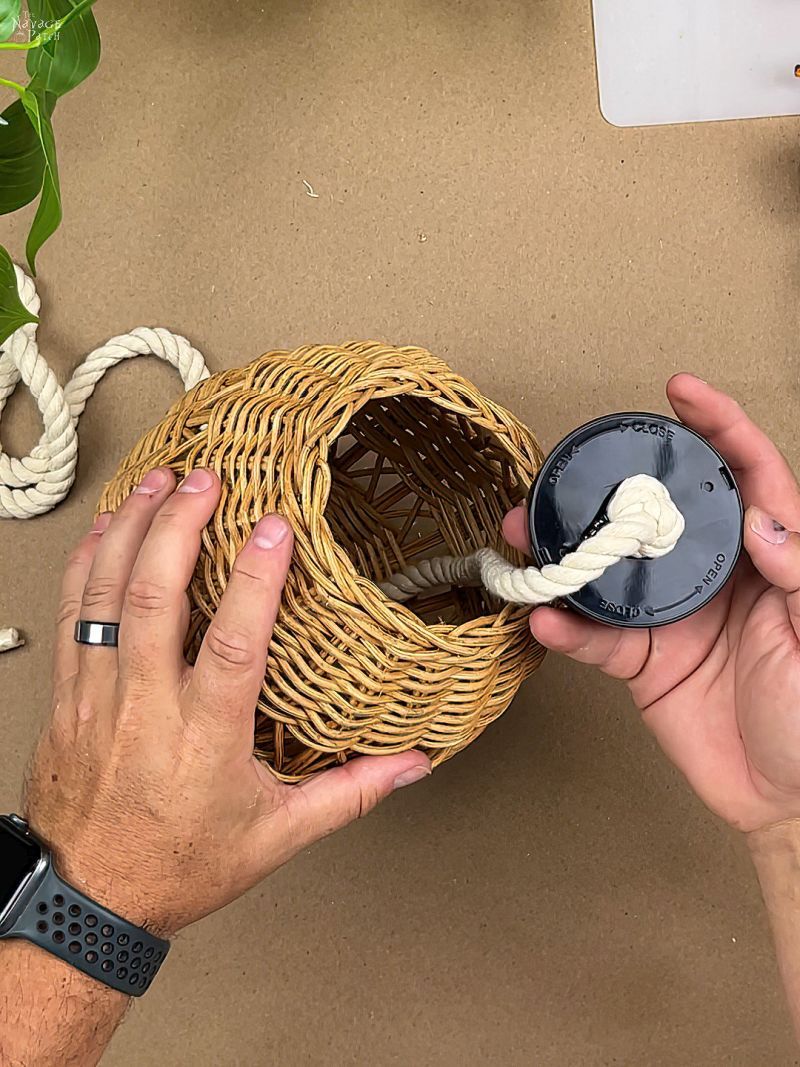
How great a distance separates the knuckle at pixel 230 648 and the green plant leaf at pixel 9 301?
208 millimetres

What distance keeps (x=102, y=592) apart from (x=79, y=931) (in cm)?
17

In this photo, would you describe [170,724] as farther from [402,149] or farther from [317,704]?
[402,149]

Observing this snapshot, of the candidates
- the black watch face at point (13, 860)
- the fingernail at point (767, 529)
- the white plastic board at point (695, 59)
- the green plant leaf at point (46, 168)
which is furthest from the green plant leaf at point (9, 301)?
the white plastic board at point (695, 59)

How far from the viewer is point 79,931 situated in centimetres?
48

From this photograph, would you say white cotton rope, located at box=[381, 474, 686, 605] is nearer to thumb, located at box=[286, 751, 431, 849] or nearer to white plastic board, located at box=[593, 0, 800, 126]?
thumb, located at box=[286, 751, 431, 849]

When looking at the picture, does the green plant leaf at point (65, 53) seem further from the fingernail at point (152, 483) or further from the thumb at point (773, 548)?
A: the thumb at point (773, 548)

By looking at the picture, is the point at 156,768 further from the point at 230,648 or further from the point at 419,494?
the point at 419,494

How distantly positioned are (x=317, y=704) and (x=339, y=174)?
0.48m

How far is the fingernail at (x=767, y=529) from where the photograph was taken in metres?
0.48

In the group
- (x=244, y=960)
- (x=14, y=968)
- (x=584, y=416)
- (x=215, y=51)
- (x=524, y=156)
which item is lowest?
(x=244, y=960)

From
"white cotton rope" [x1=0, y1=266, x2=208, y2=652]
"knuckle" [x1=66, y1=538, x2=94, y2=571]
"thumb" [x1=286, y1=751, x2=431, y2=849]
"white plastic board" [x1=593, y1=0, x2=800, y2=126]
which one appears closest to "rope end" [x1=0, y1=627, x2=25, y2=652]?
"white cotton rope" [x1=0, y1=266, x2=208, y2=652]

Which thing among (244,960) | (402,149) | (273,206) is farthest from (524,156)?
(244,960)

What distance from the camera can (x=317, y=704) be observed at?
18.2 inches

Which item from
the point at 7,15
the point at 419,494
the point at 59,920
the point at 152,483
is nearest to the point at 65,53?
the point at 7,15
